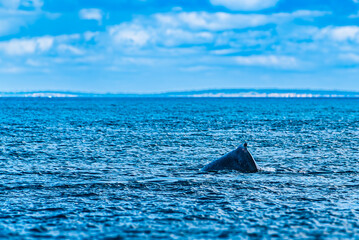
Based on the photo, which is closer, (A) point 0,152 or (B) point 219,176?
(B) point 219,176

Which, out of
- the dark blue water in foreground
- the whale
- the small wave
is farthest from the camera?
the small wave

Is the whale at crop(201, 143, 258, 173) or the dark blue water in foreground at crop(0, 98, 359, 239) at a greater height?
the whale at crop(201, 143, 258, 173)

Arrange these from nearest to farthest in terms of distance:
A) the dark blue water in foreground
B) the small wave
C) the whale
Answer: the dark blue water in foreground → the whale → the small wave

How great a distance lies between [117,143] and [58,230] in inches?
906

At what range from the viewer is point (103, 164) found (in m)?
24.9

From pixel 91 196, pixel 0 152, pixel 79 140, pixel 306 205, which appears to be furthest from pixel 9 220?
pixel 79 140

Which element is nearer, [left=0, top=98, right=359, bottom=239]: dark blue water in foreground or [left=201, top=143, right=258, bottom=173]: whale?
[left=0, top=98, right=359, bottom=239]: dark blue water in foreground

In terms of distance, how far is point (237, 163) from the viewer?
23.2 meters

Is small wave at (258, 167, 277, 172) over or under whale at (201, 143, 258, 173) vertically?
under

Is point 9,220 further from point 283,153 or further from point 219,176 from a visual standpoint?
point 283,153

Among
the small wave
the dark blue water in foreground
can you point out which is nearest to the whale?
the small wave

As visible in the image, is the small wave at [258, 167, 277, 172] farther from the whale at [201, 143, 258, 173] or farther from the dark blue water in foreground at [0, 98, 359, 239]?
the whale at [201, 143, 258, 173]

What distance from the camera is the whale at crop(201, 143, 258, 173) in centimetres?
2281

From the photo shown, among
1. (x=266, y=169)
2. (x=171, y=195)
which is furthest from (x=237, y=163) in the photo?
(x=171, y=195)
